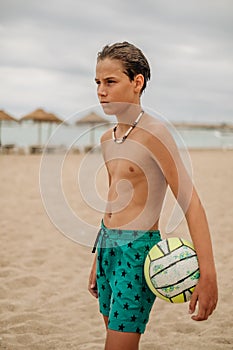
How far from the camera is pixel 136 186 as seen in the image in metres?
2.34

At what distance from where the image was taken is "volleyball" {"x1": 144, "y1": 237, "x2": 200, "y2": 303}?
7.12ft

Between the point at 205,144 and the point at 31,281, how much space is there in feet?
184

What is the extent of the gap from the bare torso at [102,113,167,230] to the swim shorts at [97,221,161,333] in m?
0.05

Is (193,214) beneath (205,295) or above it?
above

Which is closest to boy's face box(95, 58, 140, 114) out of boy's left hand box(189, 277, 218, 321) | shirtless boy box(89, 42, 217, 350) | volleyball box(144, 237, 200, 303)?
shirtless boy box(89, 42, 217, 350)

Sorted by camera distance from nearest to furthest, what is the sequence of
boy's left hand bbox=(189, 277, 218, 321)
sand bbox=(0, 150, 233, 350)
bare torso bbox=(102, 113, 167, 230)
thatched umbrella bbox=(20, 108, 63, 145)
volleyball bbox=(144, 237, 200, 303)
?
boy's left hand bbox=(189, 277, 218, 321)
volleyball bbox=(144, 237, 200, 303)
bare torso bbox=(102, 113, 167, 230)
sand bbox=(0, 150, 233, 350)
thatched umbrella bbox=(20, 108, 63, 145)

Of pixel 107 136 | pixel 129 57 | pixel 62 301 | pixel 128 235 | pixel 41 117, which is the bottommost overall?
pixel 41 117

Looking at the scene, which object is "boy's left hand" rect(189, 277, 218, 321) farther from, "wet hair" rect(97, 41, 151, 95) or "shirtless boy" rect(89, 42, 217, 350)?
"wet hair" rect(97, 41, 151, 95)

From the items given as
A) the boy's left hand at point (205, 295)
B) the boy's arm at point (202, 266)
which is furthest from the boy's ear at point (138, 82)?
the boy's left hand at point (205, 295)

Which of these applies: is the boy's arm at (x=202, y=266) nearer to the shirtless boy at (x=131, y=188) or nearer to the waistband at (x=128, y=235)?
the shirtless boy at (x=131, y=188)

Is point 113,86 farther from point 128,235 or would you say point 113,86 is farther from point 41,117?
point 41,117

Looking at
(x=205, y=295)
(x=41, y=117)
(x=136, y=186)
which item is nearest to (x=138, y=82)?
(x=136, y=186)

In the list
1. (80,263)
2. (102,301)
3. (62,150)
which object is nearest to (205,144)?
(62,150)

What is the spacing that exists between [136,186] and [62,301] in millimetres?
3109
